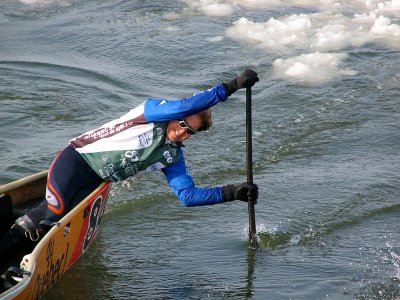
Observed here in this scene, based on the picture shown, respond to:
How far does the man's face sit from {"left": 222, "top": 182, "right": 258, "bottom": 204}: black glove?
66 centimetres

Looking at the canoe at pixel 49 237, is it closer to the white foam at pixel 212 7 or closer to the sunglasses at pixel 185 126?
the sunglasses at pixel 185 126

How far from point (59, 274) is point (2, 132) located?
4.27 meters

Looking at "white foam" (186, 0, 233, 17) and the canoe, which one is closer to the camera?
the canoe

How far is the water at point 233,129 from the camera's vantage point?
7.96 metres

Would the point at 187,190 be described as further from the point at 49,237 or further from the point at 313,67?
the point at 313,67

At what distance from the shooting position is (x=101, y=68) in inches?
558

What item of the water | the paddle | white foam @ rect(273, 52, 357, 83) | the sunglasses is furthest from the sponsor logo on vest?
white foam @ rect(273, 52, 357, 83)

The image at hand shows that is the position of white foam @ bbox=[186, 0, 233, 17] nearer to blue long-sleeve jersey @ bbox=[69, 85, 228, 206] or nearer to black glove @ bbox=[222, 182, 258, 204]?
black glove @ bbox=[222, 182, 258, 204]

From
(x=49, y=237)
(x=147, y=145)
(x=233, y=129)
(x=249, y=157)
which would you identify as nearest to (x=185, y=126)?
(x=147, y=145)

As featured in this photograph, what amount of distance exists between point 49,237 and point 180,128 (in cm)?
138

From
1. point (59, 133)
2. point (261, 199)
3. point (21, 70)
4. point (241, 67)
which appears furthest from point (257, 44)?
point (261, 199)

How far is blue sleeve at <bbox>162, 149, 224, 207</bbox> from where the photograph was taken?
7227 millimetres

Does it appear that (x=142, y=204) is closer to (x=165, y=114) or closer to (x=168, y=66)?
(x=165, y=114)

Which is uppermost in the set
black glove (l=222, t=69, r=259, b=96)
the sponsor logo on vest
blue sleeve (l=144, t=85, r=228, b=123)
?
black glove (l=222, t=69, r=259, b=96)
